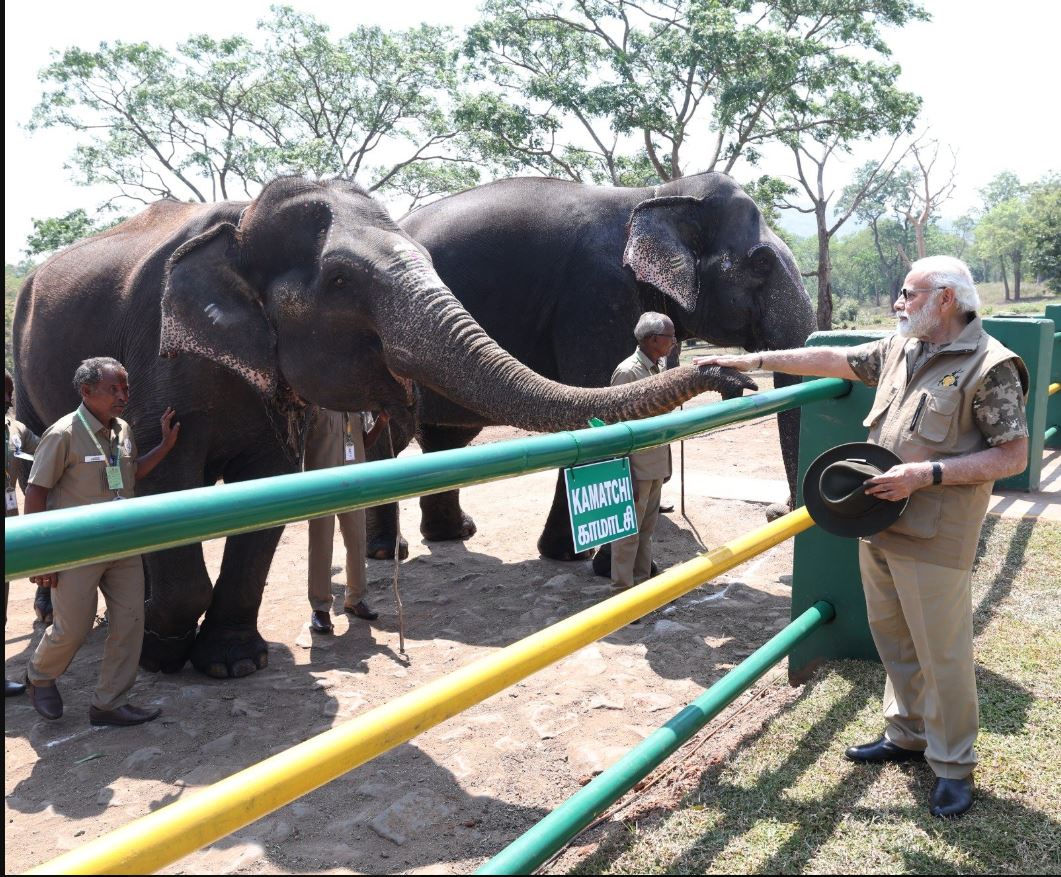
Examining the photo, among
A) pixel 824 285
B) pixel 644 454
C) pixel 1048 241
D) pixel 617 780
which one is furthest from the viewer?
pixel 1048 241

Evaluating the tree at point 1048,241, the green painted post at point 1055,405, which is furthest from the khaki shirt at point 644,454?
the tree at point 1048,241

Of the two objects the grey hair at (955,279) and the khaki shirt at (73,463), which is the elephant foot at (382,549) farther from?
the grey hair at (955,279)

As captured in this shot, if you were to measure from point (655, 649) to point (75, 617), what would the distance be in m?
2.85

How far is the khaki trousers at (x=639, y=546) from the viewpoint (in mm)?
5961

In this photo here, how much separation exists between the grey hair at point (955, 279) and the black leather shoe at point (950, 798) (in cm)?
146

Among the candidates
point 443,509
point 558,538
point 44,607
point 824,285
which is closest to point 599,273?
point 558,538

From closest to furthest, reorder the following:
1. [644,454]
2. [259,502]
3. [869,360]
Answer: [259,502] → [869,360] → [644,454]

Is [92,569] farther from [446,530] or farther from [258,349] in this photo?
[446,530]

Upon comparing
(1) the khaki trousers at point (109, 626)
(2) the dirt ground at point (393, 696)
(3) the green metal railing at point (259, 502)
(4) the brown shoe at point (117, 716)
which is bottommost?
(2) the dirt ground at point (393, 696)

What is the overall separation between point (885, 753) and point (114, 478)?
3382 millimetres

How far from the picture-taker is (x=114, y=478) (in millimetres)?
4434

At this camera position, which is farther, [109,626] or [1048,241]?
[1048,241]

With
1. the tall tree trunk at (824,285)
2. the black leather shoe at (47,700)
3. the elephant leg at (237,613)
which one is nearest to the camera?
the black leather shoe at (47,700)

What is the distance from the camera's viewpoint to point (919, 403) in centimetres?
302
